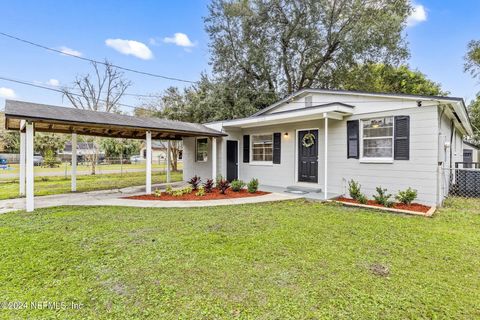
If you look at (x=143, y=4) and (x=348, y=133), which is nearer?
(x=348, y=133)

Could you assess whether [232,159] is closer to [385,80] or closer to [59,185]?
[59,185]

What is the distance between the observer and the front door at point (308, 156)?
Answer: 28.9 ft

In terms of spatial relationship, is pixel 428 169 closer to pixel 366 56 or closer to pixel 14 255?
pixel 14 255

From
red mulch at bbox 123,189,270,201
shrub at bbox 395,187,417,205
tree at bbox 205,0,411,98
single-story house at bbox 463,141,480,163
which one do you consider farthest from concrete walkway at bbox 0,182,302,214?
single-story house at bbox 463,141,480,163

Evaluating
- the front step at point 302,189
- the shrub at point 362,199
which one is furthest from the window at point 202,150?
the shrub at point 362,199

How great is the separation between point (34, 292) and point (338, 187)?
7825mm

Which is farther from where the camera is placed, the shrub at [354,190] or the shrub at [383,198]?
the shrub at [354,190]

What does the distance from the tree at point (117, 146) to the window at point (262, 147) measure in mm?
20497

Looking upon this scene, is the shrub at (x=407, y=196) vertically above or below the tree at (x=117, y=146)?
below

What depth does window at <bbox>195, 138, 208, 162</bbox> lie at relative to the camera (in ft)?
39.7

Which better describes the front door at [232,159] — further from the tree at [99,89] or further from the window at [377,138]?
the tree at [99,89]

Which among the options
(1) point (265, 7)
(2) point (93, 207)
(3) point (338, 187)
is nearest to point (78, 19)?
(1) point (265, 7)

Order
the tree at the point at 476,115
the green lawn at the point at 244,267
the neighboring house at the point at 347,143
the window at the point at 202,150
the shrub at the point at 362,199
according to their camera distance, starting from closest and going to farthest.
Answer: the green lawn at the point at 244,267, the neighboring house at the point at 347,143, the shrub at the point at 362,199, the window at the point at 202,150, the tree at the point at 476,115

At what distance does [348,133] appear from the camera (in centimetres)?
793
